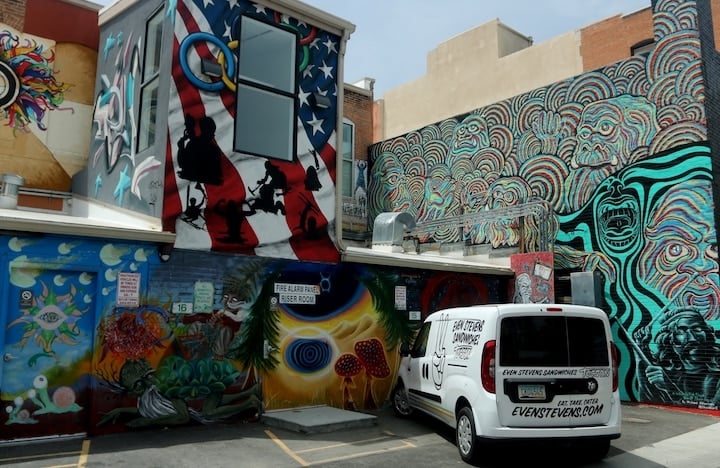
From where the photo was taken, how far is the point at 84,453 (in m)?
7.27

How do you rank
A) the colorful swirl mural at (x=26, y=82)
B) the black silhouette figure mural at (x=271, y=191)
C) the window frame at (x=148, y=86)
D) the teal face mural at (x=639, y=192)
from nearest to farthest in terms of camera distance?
the window frame at (x=148, y=86)
the black silhouette figure mural at (x=271, y=191)
the teal face mural at (x=639, y=192)
the colorful swirl mural at (x=26, y=82)

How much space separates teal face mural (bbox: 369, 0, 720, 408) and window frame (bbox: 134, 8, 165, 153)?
9365mm

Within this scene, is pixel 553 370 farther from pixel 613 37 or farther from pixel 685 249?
pixel 613 37

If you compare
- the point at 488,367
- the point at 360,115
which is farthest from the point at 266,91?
the point at 360,115

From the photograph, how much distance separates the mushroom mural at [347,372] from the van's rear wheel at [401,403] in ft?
3.27

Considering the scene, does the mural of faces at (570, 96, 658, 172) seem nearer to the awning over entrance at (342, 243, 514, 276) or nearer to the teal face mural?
the teal face mural

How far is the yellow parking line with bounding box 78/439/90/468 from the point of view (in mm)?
6824

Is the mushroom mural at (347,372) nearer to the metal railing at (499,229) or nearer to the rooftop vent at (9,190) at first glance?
the metal railing at (499,229)

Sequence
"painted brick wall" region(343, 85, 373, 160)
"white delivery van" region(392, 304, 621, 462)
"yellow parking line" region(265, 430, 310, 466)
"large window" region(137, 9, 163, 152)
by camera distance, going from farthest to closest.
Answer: "painted brick wall" region(343, 85, 373, 160) < "large window" region(137, 9, 163, 152) < "yellow parking line" region(265, 430, 310, 466) < "white delivery van" region(392, 304, 621, 462)

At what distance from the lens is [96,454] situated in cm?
722

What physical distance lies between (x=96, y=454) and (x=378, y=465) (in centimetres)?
358

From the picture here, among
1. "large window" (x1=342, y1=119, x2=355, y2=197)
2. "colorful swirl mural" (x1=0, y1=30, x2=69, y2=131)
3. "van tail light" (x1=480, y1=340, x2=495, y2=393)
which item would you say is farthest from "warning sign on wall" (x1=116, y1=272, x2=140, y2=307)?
"large window" (x1=342, y1=119, x2=355, y2=197)

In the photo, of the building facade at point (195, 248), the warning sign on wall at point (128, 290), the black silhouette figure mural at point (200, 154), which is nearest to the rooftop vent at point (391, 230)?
the building facade at point (195, 248)

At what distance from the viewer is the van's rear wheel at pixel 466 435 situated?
6.98 metres
